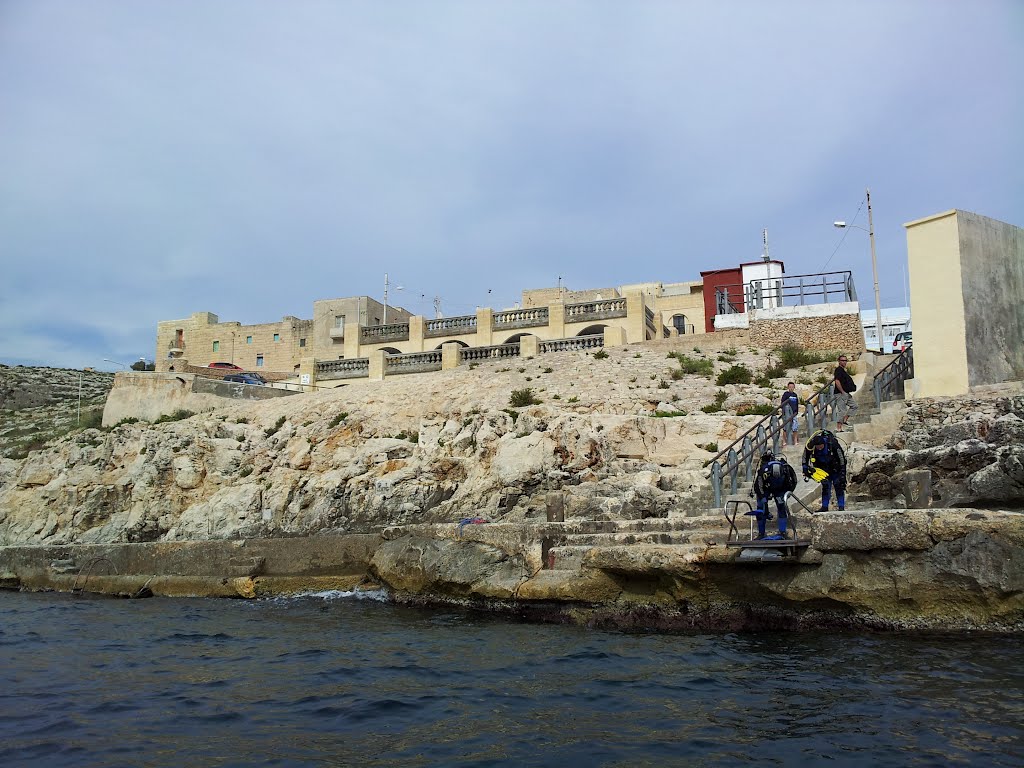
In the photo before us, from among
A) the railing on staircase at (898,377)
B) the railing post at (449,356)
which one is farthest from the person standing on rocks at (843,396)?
the railing post at (449,356)

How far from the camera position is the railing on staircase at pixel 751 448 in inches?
512

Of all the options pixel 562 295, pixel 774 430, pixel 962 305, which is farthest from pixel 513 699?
pixel 562 295

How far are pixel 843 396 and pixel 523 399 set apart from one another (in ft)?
30.3

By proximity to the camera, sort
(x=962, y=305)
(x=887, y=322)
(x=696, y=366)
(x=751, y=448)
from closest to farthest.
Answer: (x=751, y=448) < (x=962, y=305) < (x=696, y=366) < (x=887, y=322)

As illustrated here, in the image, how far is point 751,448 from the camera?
46.5 feet

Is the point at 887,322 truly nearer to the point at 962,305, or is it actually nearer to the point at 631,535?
the point at 962,305

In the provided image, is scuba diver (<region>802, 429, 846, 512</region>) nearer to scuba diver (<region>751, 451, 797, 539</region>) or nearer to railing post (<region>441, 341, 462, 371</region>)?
scuba diver (<region>751, 451, 797, 539</region>)

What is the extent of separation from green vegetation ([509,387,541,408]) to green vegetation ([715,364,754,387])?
5085mm

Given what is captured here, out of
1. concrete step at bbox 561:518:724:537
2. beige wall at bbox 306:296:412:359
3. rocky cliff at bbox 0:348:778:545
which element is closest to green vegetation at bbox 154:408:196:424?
rocky cliff at bbox 0:348:778:545

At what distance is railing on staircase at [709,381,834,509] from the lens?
12992mm

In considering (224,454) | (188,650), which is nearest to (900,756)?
(188,650)

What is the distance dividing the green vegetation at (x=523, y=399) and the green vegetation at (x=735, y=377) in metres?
5.09

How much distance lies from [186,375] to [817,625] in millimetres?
24929

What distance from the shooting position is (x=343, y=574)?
1566cm
